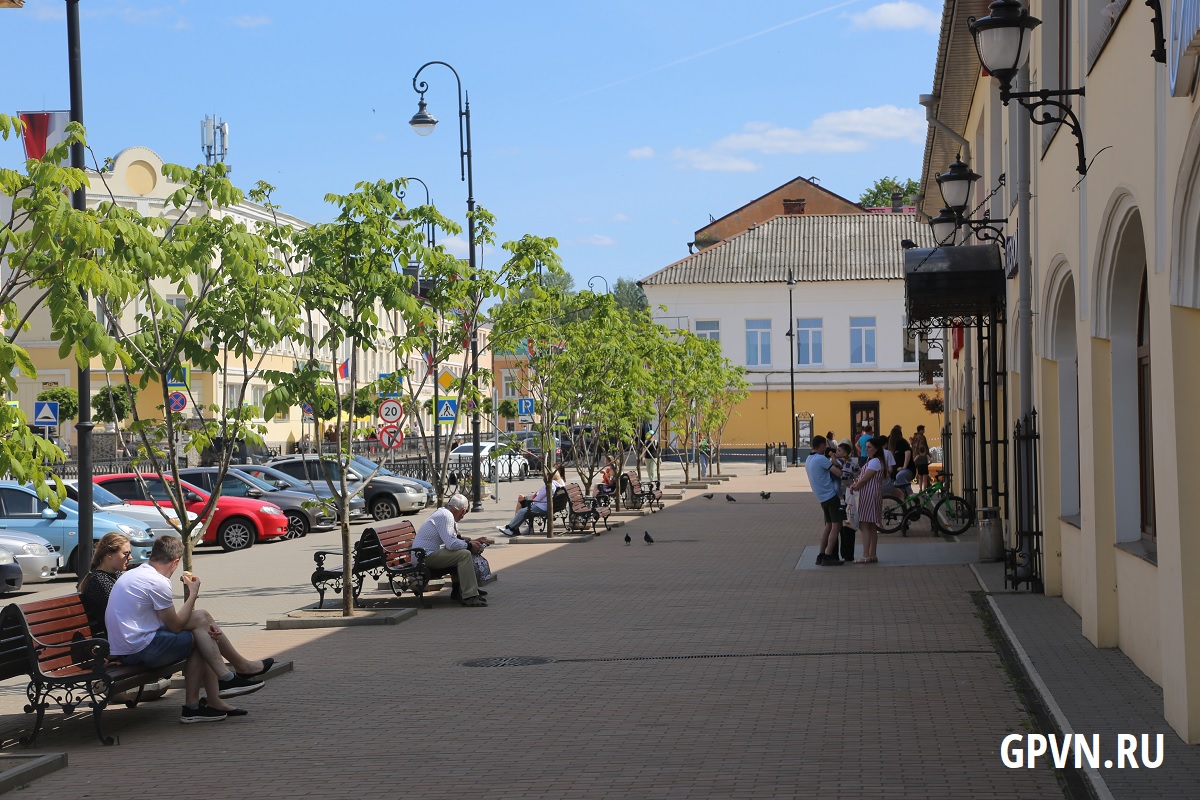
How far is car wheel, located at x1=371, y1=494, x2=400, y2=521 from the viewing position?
33.6 m

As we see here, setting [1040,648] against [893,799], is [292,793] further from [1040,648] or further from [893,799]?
[1040,648]

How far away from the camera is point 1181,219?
7.73 meters

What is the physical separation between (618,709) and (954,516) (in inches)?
634

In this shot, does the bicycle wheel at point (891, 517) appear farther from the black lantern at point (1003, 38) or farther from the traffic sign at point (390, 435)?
the black lantern at point (1003, 38)

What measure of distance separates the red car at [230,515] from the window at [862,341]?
47.5 meters

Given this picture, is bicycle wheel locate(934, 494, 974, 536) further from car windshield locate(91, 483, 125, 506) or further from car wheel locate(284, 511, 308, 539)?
car windshield locate(91, 483, 125, 506)

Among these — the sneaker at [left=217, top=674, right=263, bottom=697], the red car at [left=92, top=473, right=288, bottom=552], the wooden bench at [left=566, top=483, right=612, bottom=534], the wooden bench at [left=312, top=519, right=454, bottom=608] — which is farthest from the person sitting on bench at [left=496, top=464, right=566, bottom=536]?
the sneaker at [left=217, top=674, right=263, bottom=697]

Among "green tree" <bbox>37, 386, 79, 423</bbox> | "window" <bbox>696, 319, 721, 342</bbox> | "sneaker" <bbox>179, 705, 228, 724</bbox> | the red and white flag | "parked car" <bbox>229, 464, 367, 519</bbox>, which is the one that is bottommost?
"sneaker" <bbox>179, 705, 228, 724</bbox>

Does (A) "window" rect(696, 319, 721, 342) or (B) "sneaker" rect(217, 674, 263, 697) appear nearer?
(B) "sneaker" rect(217, 674, 263, 697)

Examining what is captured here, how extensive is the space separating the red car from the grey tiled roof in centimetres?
4584

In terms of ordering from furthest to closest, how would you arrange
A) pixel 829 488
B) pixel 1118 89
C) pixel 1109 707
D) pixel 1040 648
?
pixel 829 488 < pixel 1040 648 < pixel 1118 89 < pixel 1109 707

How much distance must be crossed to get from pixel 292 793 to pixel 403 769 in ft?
2.42

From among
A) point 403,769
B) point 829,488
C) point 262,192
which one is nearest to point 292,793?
point 403,769

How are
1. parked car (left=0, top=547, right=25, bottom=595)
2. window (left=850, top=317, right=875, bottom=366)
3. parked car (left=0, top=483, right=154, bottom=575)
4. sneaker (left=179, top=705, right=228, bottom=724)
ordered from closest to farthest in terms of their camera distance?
sneaker (left=179, top=705, right=228, bottom=724), parked car (left=0, top=547, right=25, bottom=595), parked car (left=0, top=483, right=154, bottom=575), window (left=850, top=317, right=875, bottom=366)
